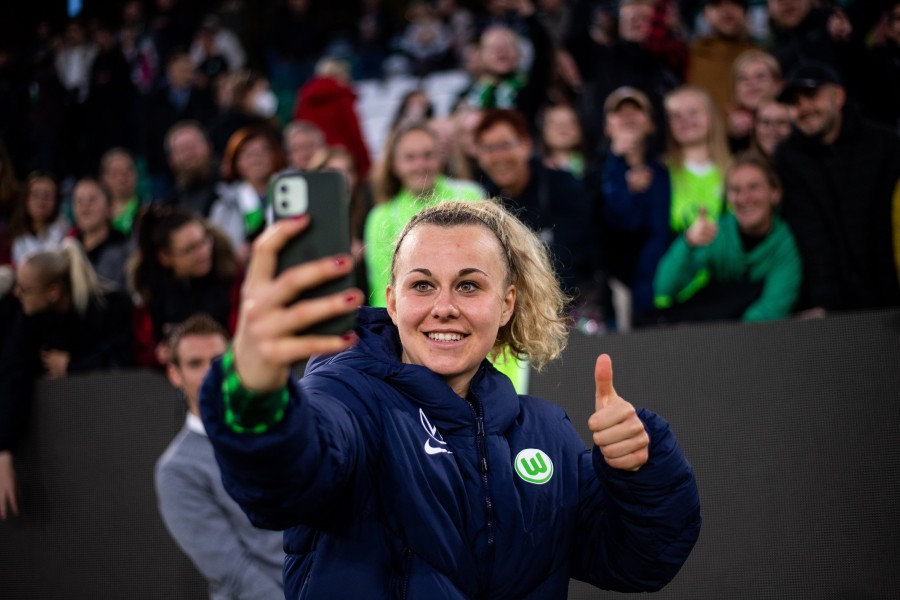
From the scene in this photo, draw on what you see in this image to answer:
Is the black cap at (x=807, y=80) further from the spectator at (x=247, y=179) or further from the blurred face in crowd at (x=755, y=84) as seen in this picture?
the spectator at (x=247, y=179)

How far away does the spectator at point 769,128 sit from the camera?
5.55 metres

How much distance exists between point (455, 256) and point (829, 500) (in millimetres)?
2377

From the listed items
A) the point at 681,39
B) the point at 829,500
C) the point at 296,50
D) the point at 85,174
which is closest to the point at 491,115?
the point at 681,39

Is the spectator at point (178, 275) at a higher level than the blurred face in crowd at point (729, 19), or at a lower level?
lower

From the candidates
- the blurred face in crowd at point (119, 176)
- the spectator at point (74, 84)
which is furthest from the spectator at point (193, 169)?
the spectator at point (74, 84)

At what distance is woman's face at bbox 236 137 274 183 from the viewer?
6.78 m

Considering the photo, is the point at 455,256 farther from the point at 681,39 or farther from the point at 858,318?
the point at 681,39

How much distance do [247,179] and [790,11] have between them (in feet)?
11.5

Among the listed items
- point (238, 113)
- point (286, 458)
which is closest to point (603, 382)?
point (286, 458)

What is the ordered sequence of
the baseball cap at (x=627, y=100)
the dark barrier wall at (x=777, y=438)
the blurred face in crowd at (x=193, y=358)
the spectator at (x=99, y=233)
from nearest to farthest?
the dark barrier wall at (x=777, y=438) → the blurred face in crowd at (x=193, y=358) → the baseball cap at (x=627, y=100) → the spectator at (x=99, y=233)

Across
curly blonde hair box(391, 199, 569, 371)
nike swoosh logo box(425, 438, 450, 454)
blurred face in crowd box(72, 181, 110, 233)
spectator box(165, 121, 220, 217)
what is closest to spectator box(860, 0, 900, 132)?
curly blonde hair box(391, 199, 569, 371)

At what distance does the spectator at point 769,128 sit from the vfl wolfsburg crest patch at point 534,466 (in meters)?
3.42

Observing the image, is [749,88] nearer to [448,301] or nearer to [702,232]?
[702,232]

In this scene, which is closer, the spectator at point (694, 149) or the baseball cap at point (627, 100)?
the spectator at point (694, 149)
